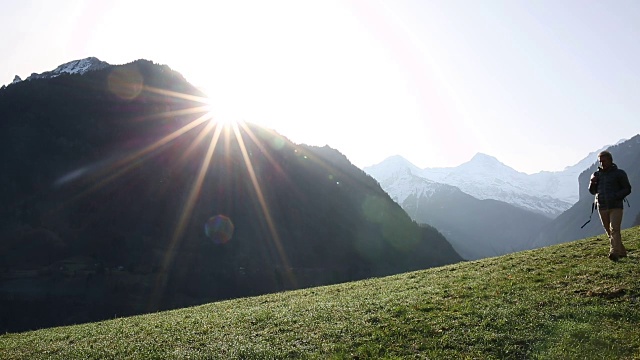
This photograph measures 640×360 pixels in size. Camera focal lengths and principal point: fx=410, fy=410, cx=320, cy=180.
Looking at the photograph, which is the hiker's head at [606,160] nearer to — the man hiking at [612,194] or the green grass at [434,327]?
the man hiking at [612,194]

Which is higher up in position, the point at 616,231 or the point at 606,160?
the point at 606,160

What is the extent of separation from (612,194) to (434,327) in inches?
534

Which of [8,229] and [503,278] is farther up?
[8,229]

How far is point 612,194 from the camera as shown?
21625 millimetres

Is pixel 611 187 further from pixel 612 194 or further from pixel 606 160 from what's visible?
pixel 606 160

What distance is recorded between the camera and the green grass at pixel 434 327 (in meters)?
13.3

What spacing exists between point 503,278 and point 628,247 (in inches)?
327

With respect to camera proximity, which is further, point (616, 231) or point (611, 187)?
point (611, 187)

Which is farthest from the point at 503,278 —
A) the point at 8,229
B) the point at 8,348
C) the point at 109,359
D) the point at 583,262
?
the point at 8,229

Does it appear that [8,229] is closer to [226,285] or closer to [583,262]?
[226,285]

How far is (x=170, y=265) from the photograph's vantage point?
196750 mm

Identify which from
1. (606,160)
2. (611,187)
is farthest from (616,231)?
(606,160)

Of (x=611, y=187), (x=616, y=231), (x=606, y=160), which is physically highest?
(x=606, y=160)

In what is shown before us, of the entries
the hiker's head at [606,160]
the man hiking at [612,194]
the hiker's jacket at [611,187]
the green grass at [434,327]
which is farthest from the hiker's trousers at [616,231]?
the hiker's head at [606,160]
